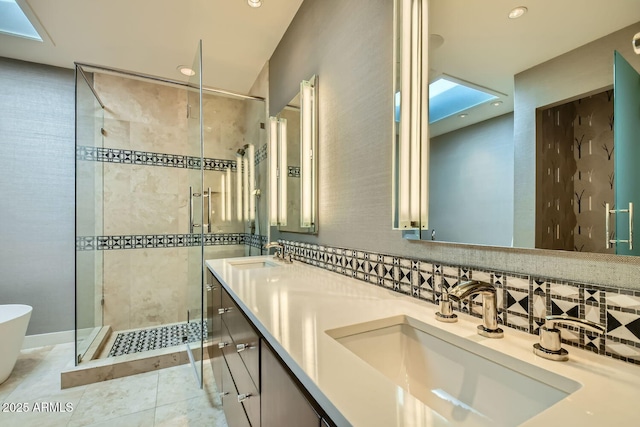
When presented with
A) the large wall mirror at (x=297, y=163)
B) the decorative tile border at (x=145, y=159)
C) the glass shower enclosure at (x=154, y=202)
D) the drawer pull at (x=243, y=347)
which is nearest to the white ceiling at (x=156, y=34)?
the glass shower enclosure at (x=154, y=202)

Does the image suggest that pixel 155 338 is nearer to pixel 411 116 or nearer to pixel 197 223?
pixel 197 223

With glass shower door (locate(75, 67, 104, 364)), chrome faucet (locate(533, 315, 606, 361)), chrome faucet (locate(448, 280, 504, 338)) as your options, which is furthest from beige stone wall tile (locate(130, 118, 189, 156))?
chrome faucet (locate(533, 315, 606, 361))

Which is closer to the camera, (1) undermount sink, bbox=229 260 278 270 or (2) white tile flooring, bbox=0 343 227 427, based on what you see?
(2) white tile flooring, bbox=0 343 227 427

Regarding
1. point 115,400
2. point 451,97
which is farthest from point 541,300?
point 115,400

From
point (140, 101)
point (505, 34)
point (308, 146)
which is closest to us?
point (505, 34)

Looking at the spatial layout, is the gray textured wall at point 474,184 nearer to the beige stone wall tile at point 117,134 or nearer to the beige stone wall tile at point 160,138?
the beige stone wall tile at point 160,138

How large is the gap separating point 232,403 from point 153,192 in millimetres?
2388

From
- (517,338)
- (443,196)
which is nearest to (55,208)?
(443,196)

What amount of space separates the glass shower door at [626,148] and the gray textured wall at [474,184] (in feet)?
0.67

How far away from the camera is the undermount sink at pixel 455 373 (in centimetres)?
53

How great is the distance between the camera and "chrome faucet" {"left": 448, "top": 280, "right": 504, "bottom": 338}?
66cm

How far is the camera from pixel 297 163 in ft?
6.20

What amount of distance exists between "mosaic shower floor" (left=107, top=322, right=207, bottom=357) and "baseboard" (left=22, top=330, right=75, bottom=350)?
1.41ft

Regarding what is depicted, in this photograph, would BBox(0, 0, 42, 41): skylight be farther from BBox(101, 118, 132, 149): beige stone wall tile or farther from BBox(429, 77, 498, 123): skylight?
BBox(429, 77, 498, 123): skylight
